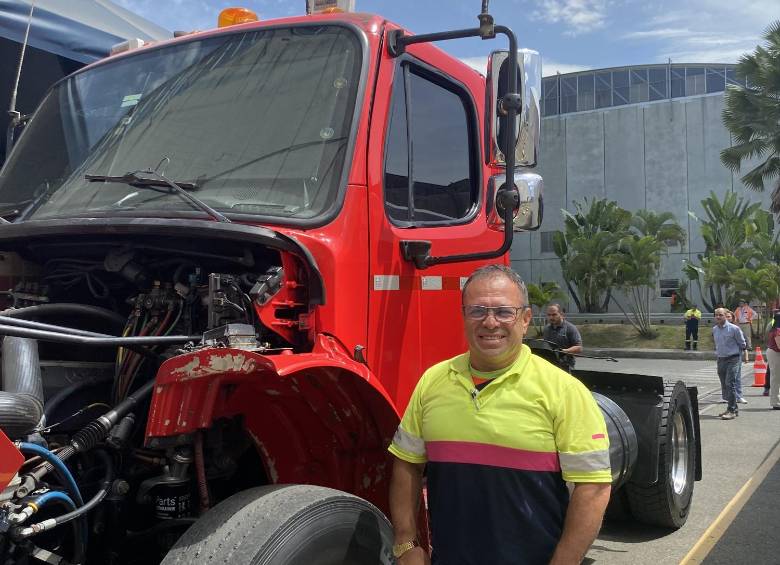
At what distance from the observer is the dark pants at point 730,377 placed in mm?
11180

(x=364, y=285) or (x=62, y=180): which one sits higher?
(x=62, y=180)

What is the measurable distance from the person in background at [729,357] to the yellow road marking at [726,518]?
333 centimetres

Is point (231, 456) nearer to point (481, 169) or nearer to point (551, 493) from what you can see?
point (551, 493)

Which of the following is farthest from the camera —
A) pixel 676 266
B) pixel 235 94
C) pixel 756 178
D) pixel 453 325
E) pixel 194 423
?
pixel 676 266

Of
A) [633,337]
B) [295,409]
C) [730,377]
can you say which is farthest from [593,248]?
[295,409]

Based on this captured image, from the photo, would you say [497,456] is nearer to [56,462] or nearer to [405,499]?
[405,499]

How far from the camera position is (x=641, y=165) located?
43.7 metres

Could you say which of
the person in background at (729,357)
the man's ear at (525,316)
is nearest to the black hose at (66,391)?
the man's ear at (525,316)

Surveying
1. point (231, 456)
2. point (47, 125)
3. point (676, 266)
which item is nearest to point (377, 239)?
point (231, 456)

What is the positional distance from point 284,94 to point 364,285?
863 mm

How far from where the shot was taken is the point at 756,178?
26172mm

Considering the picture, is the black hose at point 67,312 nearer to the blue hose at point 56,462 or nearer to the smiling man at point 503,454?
the blue hose at point 56,462

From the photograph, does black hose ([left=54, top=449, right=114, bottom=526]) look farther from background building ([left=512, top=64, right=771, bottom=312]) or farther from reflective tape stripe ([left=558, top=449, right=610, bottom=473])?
background building ([left=512, top=64, right=771, bottom=312])

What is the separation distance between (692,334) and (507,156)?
25.9 meters
